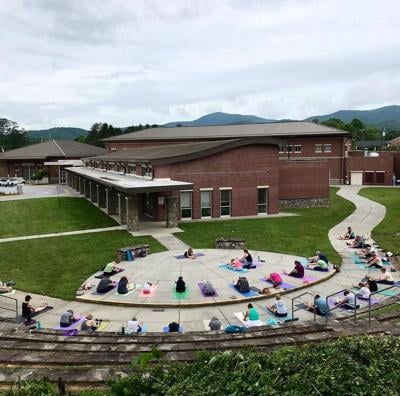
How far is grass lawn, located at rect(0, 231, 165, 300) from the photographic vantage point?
20.9 meters

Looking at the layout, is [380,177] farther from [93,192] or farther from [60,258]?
[60,258]

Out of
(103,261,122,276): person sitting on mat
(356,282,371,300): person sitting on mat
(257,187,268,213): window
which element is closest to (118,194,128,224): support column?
(257,187,268,213): window

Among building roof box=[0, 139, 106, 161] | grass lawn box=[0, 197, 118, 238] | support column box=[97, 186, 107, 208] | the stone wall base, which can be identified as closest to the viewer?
grass lawn box=[0, 197, 118, 238]

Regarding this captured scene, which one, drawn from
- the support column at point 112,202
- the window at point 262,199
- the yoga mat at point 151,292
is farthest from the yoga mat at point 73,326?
the window at point 262,199

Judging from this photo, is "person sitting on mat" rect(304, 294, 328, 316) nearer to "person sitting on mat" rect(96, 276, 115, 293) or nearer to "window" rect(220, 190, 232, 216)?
"person sitting on mat" rect(96, 276, 115, 293)

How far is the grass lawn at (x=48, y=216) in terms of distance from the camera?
118ft

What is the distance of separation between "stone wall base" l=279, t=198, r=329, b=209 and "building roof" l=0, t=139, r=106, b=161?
174 feet

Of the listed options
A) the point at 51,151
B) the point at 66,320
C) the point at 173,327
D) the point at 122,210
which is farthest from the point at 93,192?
the point at 173,327

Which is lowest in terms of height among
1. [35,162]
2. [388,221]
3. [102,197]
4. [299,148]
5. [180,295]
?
[180,295]

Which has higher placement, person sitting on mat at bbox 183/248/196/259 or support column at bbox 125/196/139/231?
support column at bbox 125/196/139/231

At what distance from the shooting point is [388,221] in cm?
3750

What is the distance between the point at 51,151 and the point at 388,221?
2700 inches

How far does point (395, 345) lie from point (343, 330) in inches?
145

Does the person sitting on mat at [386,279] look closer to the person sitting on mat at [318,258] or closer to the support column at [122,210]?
the person sitting on mat at [318,258]
